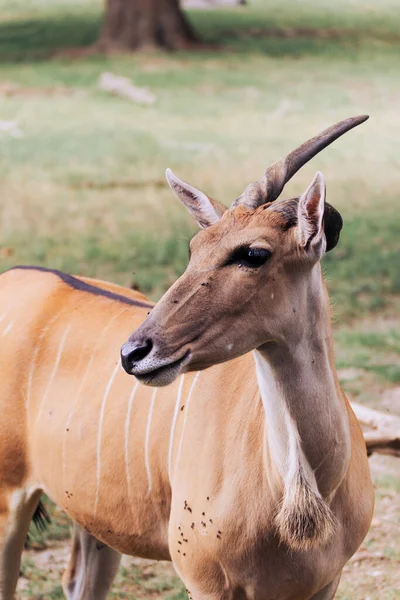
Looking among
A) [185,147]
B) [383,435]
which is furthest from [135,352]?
[185,147]

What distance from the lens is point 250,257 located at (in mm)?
2342

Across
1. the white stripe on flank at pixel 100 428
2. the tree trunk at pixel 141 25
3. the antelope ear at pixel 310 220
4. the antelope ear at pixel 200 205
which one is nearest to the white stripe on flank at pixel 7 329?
the white stripe on flank at pixel 100 428

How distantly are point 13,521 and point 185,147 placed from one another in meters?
8.02

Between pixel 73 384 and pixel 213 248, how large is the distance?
2.87 ft

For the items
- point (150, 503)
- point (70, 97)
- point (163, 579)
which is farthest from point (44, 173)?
point (150, 503)

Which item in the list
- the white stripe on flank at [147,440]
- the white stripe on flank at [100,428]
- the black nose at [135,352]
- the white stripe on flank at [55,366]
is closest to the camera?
the black nose at [135,352]

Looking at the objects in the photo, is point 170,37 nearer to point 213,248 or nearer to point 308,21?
point 308,21

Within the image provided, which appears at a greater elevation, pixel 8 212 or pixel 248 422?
pixel 248 422

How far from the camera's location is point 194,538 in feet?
8.63

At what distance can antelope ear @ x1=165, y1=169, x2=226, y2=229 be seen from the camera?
258 cm

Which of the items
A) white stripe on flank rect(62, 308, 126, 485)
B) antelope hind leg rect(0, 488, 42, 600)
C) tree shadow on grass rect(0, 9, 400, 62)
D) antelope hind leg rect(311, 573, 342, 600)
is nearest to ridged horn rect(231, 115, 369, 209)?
white stripe on flank rect(62, 308, 126, 485)

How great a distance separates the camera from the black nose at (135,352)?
2250 millimetres

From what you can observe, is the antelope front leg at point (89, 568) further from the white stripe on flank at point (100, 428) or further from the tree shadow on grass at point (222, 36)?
the tree shadow on grass at point (222, 36)

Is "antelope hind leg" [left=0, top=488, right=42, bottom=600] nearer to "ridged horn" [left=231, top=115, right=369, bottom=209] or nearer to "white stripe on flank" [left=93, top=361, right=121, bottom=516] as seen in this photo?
"white stripe on flank" [left=93, top=361, right=121, bottom=516]
